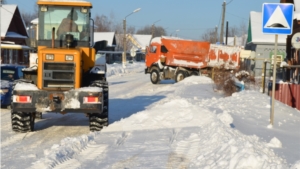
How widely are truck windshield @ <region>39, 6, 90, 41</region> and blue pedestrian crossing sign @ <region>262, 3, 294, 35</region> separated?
4.38 metres

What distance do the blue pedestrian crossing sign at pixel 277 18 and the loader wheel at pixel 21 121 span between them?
5.87m

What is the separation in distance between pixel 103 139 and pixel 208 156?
3.07 meters

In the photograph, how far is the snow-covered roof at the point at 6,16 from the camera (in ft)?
153

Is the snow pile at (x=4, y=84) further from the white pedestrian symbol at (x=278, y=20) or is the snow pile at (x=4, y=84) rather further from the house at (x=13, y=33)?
the house at (x=13, y=33)

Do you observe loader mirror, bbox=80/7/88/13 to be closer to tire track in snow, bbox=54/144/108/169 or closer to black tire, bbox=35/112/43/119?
black tire, bbox=35/112/43/119

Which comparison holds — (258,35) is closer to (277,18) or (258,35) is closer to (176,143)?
(277,18)

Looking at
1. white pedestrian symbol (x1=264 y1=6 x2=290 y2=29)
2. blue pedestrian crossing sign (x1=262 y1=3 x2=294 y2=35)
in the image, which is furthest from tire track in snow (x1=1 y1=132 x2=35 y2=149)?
white pedestrian symbol (x1=264 y1=6 x2=290 y2=29)

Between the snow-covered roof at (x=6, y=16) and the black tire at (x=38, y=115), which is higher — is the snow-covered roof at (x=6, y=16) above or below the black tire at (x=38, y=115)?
above

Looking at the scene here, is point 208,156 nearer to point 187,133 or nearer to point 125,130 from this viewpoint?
point 187,133

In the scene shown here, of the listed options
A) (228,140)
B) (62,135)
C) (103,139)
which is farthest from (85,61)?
(228,140)

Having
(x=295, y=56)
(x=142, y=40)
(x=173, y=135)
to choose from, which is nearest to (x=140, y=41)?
(x=142, y=40)

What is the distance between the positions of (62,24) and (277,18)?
5.22 m

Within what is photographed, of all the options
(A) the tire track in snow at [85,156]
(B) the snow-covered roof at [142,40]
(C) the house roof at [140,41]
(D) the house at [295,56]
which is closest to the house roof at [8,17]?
(D) the house at [295,56]

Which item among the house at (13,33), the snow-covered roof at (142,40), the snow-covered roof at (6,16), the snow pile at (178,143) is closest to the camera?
the snow pile at (178,143)
